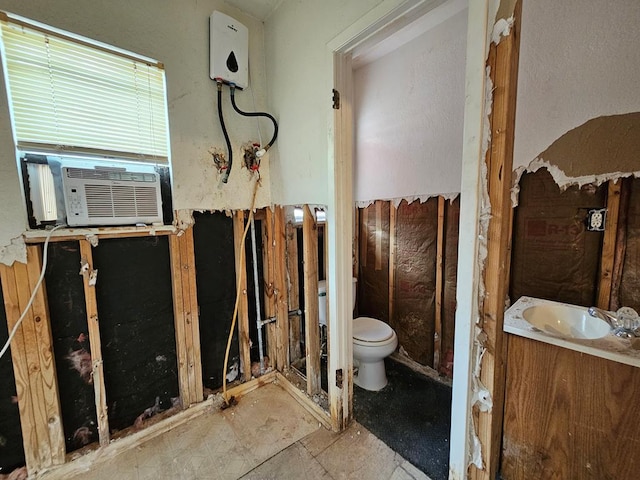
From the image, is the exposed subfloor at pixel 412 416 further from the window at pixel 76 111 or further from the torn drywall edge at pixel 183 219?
the window at pixel 76 111

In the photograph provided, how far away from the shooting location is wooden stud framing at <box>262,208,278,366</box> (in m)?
1.91

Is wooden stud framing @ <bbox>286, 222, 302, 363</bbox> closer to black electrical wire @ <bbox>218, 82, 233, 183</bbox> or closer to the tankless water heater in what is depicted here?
black electrical wire @ <bbox>218, 82, 233, 183</bbox>

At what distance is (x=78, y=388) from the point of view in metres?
1.36

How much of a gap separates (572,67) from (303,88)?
135cm

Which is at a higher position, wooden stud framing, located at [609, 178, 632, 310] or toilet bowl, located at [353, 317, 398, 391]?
wooden stud framing, located at [609, 178, 632, 310]

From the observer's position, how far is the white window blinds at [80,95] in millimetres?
1146

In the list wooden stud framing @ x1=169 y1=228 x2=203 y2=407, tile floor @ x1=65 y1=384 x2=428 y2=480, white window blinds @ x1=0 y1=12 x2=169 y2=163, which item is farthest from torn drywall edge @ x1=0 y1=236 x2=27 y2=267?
tile floor @ x1=65 y1=384 x2=428 y2=480

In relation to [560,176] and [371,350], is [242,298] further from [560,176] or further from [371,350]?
[560,176]

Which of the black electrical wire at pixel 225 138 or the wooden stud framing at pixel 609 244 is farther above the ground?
the black electrical wire at pixel 225 138

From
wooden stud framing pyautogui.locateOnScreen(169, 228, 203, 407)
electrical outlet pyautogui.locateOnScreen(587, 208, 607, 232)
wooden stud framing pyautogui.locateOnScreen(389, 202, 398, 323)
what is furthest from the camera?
wooden stud framing pyautogui.locateOnScreen(389, 202, 398, 323)

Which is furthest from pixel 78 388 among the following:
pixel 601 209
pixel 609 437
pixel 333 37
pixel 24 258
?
pixel 601 209

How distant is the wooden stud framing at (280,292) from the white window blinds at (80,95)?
0.78 meters

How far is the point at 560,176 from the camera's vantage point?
1.43 m

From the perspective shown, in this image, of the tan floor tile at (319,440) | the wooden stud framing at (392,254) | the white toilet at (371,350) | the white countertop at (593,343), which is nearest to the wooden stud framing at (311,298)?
the white toilet at (371,350)
